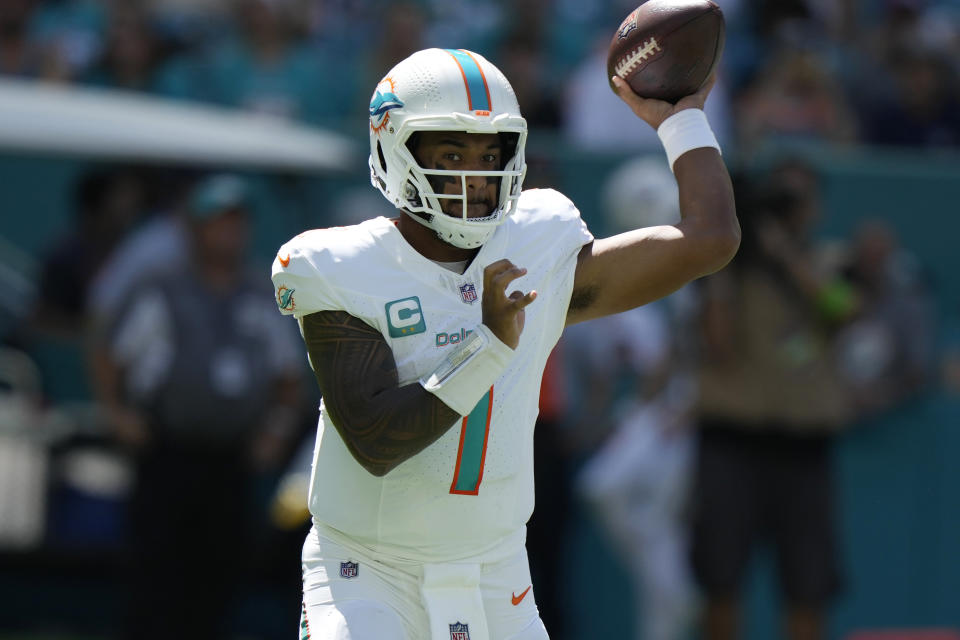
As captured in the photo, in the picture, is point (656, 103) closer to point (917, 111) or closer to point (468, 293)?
point (468, 293)

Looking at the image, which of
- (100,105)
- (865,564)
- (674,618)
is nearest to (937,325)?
(865,564)

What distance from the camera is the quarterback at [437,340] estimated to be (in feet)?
9.86

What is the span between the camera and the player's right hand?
283 centimetres

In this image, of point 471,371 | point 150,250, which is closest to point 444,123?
point 471,371

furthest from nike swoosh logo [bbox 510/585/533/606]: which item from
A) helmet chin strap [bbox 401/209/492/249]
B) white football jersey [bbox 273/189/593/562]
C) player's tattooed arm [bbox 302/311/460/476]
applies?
helmet chin strap [bbox 401/209/492/249]

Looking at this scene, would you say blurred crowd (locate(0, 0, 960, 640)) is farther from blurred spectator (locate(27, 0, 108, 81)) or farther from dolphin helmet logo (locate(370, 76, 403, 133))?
dolphin helmet logo (locate(370, 76, 403, 133))

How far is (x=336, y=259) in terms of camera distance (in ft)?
10.1

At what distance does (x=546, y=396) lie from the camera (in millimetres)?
6430

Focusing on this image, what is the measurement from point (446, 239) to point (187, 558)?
3.65m

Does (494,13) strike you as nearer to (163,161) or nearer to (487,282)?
(163,161)

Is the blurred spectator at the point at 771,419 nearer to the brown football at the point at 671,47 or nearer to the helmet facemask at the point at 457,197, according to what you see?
the brown football at the point at 671,47

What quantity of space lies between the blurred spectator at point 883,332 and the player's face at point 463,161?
4.06m

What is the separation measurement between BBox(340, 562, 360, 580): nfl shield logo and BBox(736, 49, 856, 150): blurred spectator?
5617 millimetres

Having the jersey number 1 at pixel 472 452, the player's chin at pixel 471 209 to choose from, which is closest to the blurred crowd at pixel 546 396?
the jersey number 1 at pixel 472 452
